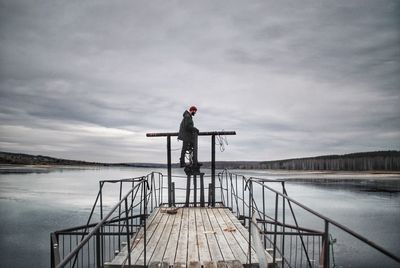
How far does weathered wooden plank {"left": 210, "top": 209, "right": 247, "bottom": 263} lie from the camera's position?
4968 mm

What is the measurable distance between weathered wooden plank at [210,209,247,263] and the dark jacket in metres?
3.22

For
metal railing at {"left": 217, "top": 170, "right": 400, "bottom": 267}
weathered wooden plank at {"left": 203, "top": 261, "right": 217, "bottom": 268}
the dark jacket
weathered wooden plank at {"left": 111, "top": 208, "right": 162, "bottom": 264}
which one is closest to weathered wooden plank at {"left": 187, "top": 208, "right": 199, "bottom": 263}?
weathered wooden plank at {"left": 203, "top": 261, "right": 217, "bottom": 268}

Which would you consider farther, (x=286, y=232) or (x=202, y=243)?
(x=286, y=232)

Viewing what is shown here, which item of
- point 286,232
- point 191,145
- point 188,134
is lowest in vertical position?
point 286,232

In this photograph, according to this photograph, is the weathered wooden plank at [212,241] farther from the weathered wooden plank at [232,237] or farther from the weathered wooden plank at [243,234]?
the weathered wooden plank at [243,234]

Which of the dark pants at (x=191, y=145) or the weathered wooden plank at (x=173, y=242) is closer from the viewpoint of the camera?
the weathered wooden plank at (x=173, y=242)

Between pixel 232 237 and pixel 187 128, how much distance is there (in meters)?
5.09

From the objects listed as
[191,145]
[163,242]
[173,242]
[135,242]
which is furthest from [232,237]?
[191,145]

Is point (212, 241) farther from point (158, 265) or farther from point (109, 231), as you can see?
point (109, 231)

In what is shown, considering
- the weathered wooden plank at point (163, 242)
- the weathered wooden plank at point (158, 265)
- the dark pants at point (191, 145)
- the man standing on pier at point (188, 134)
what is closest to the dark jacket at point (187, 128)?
the man standing on pier at point (188, 134)

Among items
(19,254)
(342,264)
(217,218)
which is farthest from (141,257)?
(19,254)

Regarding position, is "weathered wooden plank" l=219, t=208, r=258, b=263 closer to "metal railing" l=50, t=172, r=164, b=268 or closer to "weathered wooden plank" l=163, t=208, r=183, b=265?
"weathered wooden plank" l=163, t=208, r=183, b=265

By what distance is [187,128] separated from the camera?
34.0ft

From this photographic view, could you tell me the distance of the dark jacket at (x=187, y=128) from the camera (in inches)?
405
